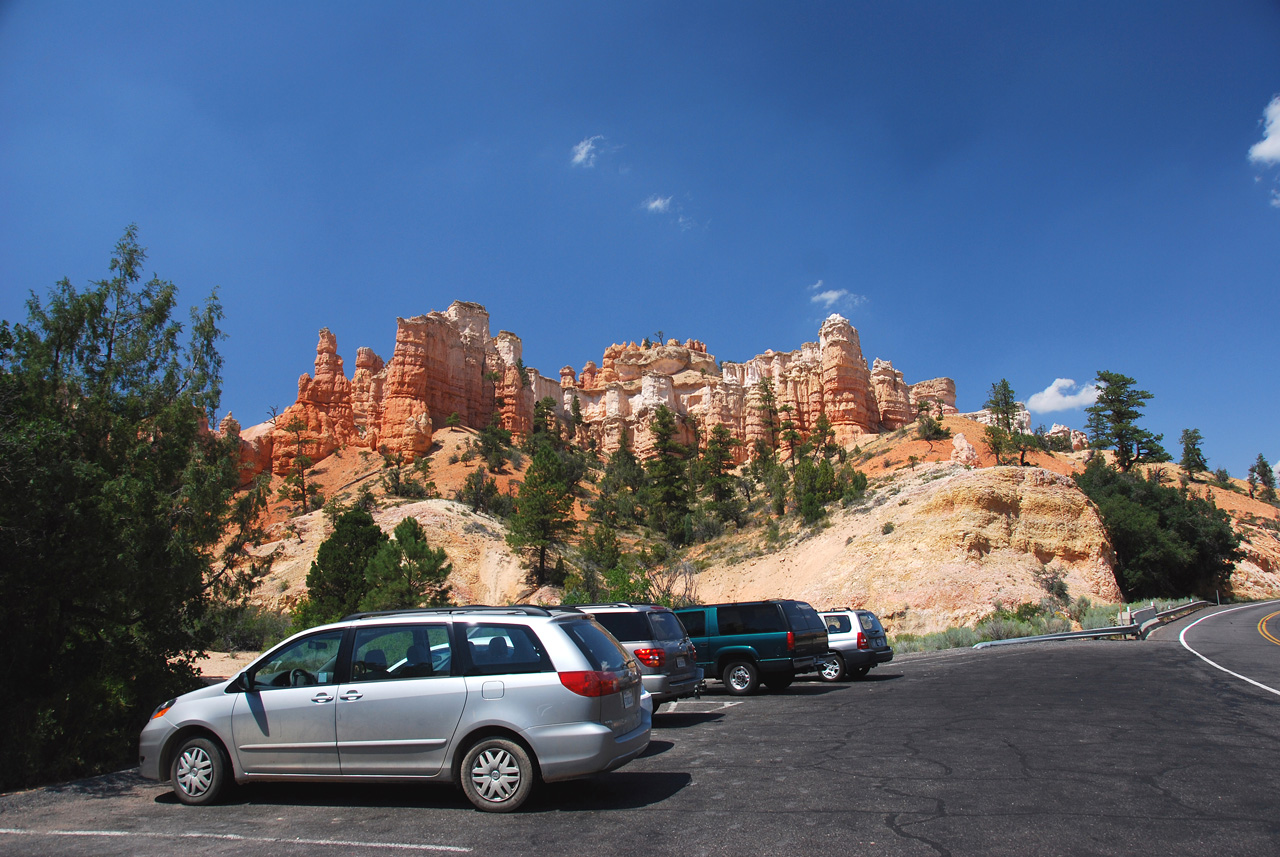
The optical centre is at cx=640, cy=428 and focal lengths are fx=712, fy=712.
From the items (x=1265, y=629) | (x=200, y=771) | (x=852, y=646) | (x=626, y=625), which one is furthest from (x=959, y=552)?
(x=200, y=771)

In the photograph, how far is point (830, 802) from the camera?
245 inches

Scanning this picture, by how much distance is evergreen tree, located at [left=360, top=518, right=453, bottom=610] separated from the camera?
31.6m

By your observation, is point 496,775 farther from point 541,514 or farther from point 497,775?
point 541,514

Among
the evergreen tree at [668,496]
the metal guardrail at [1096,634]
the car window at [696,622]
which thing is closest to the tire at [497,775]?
the car window at [696,622]

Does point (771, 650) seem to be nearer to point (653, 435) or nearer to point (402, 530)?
point (402, 530)

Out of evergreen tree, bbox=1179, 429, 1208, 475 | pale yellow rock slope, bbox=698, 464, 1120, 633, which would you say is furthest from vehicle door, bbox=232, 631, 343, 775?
evergreen tree, bbox=1179, 429, 1208, 475

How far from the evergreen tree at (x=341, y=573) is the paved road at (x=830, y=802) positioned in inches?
1013

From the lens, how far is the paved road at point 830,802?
525cm

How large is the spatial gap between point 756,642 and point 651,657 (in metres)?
4.28

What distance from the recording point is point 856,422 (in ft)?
225

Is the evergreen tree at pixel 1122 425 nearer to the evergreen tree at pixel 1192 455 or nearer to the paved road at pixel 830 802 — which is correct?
the evergreen tree at pixel 1192 455

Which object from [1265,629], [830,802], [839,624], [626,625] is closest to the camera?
[830,802]

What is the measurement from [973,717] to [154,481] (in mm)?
12793

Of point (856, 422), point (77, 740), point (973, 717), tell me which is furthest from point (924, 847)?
point (856, 422)
